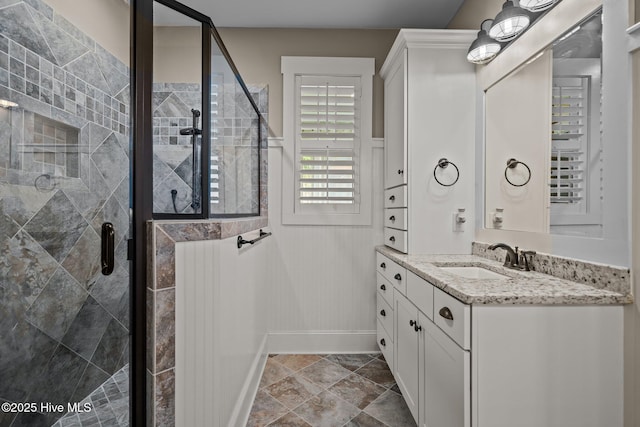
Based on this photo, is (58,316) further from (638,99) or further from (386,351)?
(638,99)

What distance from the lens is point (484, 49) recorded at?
1713 millimetres

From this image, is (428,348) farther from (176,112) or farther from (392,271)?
(176,112)

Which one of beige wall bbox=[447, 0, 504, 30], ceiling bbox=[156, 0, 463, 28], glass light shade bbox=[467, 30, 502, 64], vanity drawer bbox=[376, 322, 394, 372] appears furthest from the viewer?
ceiling bbox=[156, 0, 463, 28]

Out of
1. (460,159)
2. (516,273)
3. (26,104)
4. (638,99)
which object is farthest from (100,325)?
(460,159)

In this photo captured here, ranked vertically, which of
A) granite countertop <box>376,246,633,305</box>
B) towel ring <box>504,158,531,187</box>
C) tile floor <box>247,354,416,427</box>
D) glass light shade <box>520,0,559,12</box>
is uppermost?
glass light shade <box>520,0,559,12</box>

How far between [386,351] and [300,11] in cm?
268

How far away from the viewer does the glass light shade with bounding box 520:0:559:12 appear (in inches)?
51.7

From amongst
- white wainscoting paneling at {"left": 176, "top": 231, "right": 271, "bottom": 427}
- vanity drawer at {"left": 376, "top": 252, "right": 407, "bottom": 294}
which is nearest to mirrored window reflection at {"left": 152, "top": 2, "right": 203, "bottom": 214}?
white wainscoting paneling at {"left": 176, "top": 231, "right": 271, "bottom": 427}

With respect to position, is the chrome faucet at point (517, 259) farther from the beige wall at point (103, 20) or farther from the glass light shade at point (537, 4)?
the beige wall at point (103, 20)

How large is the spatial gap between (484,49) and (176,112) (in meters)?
1.69

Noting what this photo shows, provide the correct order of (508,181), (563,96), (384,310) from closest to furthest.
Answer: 1. (563,96)
2. (508,181)
3. (384,310)

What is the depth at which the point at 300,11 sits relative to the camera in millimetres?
2389

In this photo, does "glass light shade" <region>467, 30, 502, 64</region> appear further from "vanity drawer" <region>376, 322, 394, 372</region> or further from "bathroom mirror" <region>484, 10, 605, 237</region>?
"vanity drawer" <region>376, 322, 394, 372</region>

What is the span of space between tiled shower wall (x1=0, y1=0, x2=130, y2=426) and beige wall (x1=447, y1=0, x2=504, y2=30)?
208 centimetres
